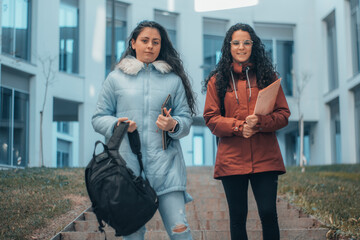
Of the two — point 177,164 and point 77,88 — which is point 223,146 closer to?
point 177,164

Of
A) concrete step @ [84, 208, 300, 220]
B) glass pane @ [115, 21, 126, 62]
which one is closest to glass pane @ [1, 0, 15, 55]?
glass pane @ [115, 21, 126, 62]

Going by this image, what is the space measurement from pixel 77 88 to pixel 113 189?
57.3 feet

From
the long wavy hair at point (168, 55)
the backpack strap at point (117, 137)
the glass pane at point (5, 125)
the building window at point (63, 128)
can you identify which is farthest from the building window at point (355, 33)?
the building window at point (63, 128)

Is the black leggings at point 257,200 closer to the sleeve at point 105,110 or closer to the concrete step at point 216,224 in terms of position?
the sleeve at point 105,110

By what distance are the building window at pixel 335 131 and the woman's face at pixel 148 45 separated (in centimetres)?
1840

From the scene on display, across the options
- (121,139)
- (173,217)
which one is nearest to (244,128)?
(173,217)

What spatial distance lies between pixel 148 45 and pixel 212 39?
20.0 metres

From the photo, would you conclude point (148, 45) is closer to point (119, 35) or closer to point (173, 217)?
point (173, 217)

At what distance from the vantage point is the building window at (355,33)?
64.3ft

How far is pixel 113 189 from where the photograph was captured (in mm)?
3520

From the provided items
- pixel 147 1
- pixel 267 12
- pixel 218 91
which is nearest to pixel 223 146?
pixel 218 91

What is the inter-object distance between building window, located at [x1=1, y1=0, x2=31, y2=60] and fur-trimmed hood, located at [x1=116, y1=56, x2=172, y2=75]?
45.4ft

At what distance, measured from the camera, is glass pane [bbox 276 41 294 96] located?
24000mm

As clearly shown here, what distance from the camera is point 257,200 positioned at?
13.9ft
